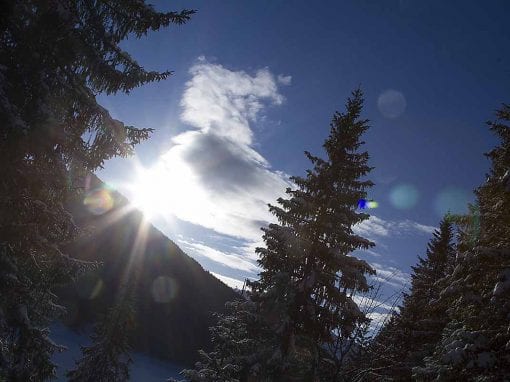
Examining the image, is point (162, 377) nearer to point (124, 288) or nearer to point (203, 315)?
point (203, 315)

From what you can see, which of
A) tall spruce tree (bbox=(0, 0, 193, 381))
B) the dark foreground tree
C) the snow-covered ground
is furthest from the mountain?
tall spruce tree (bbox=(0, 0, 193, 381))

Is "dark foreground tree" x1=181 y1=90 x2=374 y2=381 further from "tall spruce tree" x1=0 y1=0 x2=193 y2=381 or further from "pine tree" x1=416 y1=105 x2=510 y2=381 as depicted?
"tall spruce tree" x1=0 y1=0 x2=193 y2=381

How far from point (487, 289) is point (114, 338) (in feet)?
60.8

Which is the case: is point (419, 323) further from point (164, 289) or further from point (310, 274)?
point (164, 289)

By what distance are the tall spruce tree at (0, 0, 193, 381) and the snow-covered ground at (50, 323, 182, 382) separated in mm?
35847

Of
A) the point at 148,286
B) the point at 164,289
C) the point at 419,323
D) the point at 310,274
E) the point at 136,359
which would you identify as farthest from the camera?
the point at 164,289

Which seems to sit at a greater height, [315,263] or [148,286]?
[315,263]

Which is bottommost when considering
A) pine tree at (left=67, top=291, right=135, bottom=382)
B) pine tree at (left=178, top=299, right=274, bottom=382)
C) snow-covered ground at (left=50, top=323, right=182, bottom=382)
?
snow-covered ground at (left=50, top=323, right=182, bottom=382)

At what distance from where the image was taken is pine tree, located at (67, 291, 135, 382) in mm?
19969

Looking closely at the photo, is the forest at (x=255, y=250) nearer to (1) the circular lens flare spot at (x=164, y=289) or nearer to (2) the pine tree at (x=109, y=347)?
(2) the pine tree at (x=109, y=347)

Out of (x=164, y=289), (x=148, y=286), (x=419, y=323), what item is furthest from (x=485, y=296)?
(x=164, y=289)

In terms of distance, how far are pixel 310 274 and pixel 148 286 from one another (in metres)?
47.7

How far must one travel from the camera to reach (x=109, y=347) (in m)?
20.3

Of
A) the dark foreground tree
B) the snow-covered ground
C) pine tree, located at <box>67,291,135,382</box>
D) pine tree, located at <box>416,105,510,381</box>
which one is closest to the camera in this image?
pine tree, located at <box>416,105,510,381</box>
